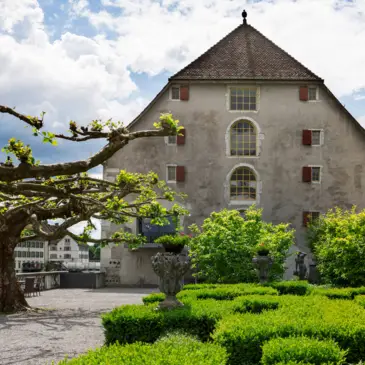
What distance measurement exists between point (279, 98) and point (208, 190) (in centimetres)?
721

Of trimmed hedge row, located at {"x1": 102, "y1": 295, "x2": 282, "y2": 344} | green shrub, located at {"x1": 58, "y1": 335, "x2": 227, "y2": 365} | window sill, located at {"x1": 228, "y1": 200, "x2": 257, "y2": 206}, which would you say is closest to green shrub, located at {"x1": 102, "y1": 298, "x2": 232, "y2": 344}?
trimmed hedge row, located at {"x1": 102, "y1": 295, "x2": 282, "y2": 344}

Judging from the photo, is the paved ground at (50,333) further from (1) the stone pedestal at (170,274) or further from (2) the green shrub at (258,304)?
(2) the green shrub at (258,304)

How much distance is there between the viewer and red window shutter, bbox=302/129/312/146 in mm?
32975

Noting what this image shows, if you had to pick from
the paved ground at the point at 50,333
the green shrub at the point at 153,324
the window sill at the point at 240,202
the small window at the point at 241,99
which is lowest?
the paved ground at the point at 50,333

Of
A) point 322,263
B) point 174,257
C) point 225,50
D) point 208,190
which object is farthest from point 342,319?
point 225,50

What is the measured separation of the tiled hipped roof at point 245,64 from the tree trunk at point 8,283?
17.2 meters

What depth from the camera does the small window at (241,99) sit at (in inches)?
1325

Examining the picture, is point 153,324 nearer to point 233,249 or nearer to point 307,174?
point 233,249

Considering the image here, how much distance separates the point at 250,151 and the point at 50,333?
2219 centimetres

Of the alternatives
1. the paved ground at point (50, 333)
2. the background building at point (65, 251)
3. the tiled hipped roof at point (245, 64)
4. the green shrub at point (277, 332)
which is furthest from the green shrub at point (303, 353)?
the background building at point (65, 251)

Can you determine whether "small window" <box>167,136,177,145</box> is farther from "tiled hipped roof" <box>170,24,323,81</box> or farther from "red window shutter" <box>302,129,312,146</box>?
"red window shutter" <box>302,129,312,146</box>

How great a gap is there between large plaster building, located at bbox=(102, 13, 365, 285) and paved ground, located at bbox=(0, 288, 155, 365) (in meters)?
13.2

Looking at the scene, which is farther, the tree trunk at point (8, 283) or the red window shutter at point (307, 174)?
the red window shutter at point (307, 174)

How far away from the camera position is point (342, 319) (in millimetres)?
9492
